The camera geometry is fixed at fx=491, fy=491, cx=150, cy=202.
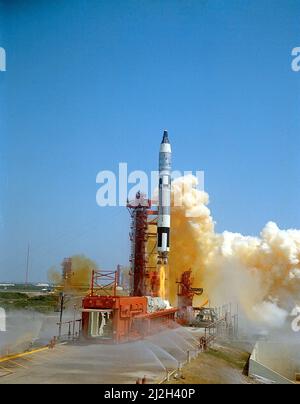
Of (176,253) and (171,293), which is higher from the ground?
(176,253)

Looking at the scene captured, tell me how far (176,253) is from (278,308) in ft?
27.3

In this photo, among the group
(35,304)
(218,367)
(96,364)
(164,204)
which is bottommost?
(218,367)

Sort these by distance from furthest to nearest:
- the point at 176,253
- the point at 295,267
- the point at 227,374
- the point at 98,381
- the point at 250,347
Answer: the point at 176,253, the point at 295,267, the point at 250,347, the point at 227,374, the point at 98,381

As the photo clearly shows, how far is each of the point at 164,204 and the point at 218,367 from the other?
43.6ft

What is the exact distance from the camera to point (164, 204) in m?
30.1

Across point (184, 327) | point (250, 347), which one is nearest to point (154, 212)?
point (184, 327)

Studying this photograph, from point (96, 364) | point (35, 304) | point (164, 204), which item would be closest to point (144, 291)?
point (164, 204)

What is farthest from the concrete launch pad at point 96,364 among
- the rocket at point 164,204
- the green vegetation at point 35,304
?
the green vegetation at point 35,304

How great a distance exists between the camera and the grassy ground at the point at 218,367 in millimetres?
14852

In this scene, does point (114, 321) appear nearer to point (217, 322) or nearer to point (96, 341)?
point (96, 341)

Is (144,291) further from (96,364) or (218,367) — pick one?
(96,364)

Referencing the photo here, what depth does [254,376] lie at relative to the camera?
747 inches

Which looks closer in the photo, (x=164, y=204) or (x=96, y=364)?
(x=96, y=364)

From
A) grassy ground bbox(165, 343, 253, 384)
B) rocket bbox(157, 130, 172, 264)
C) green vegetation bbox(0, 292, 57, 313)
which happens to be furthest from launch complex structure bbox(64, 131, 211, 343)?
green vegetation bbox(0, 292, 57, 313)
